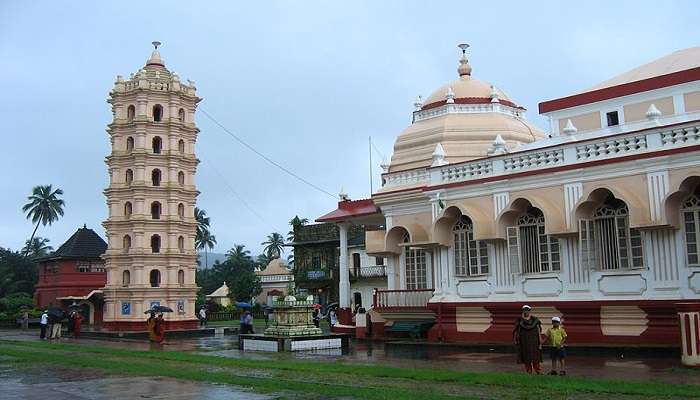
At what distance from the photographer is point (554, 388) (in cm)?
1116

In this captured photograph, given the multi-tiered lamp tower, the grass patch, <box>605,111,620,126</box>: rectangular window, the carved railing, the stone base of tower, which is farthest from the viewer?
the multi-tiered lamp tower

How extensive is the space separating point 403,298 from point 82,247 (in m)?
35.6

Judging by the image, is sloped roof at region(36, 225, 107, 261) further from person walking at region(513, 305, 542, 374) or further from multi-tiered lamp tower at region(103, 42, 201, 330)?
person walking at region(513, 305, 542, 374)

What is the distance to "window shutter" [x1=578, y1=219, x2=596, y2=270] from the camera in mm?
18656

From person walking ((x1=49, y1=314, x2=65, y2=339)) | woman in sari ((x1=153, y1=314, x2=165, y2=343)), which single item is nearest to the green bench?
woman in sari ((x1=153, y1=314, x2=165, y2=343))

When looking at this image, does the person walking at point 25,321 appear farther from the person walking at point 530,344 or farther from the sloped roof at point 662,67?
the person walking at point 530,344

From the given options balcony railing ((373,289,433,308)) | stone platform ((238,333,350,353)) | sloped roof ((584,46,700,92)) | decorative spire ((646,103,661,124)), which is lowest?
stone platform ((238,333,350,353))

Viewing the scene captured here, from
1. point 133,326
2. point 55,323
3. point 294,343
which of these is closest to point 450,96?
point 294,343

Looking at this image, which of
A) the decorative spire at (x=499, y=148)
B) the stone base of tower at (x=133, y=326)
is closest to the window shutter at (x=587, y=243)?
the decorative spire at (x=499, y=148)

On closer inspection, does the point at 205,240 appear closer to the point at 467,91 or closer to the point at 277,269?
the point at 277,269

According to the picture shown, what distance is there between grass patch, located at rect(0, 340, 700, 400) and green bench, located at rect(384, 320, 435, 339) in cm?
724

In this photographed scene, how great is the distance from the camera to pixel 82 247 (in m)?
53.1

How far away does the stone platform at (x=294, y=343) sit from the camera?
21109 mm

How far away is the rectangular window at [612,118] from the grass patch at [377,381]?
11.7 metres
